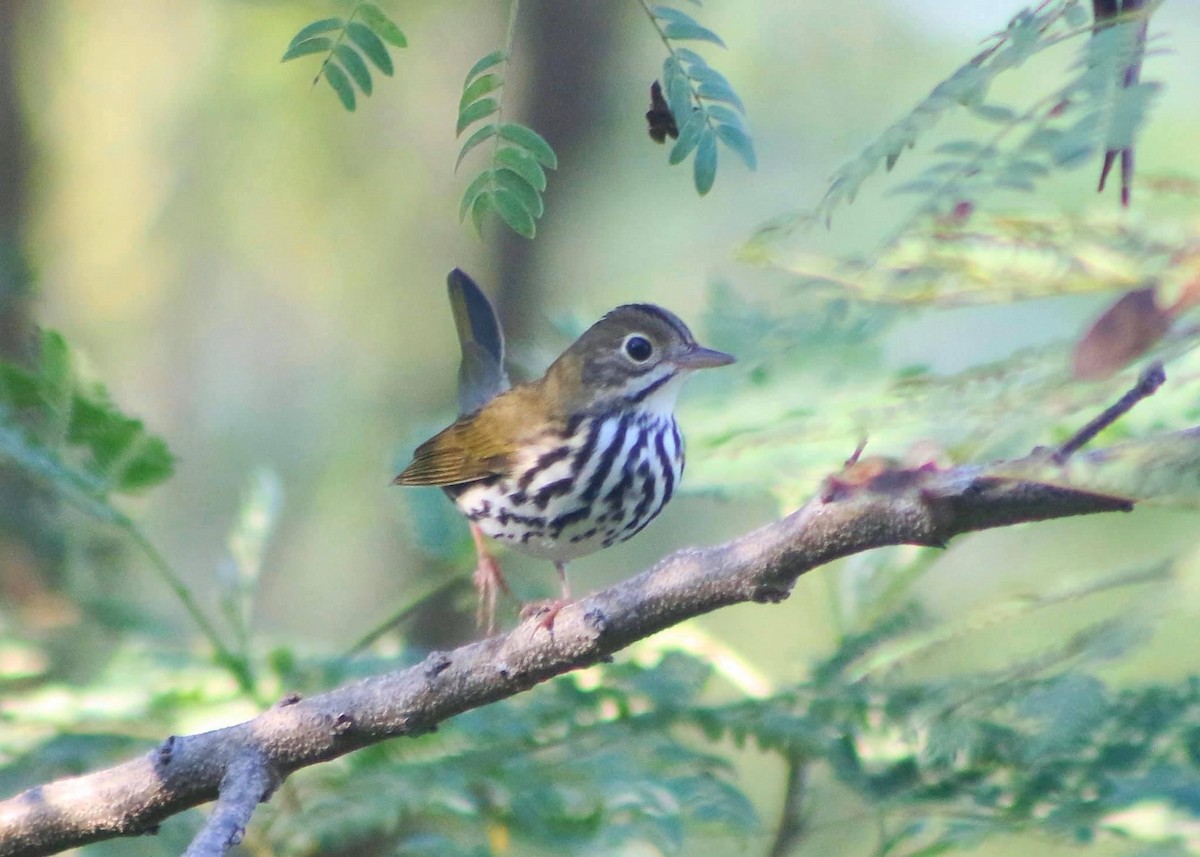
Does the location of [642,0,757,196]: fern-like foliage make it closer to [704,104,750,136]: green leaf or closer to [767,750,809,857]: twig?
[704,104,750,136]: green leaf

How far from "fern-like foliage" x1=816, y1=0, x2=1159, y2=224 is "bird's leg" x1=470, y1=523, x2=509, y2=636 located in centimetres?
221

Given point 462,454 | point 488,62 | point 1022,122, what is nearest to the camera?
Result: point 1022,122

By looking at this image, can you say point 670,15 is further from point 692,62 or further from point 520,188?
point 520,188

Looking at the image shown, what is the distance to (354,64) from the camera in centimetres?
186

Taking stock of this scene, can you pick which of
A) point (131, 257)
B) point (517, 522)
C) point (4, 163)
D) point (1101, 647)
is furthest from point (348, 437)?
point (1101, 647)

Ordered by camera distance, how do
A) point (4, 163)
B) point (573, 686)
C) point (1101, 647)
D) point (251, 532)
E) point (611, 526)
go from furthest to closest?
1. point (4, 163)
2. point (251, 532)
3. point (611, 526)
4. point (573, 686)
5. point (1101, 647)

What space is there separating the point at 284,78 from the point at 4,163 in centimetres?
291

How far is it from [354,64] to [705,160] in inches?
19.9

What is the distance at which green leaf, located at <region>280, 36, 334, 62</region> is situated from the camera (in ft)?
5.98

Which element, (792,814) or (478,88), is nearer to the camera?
(478,88)

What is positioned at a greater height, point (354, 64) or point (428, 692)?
point (354, 64)

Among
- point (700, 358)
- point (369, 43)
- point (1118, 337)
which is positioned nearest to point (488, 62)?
point (369, 43)

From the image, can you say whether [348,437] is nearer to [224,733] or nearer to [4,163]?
[4,163]

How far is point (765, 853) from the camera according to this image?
3041 mm
